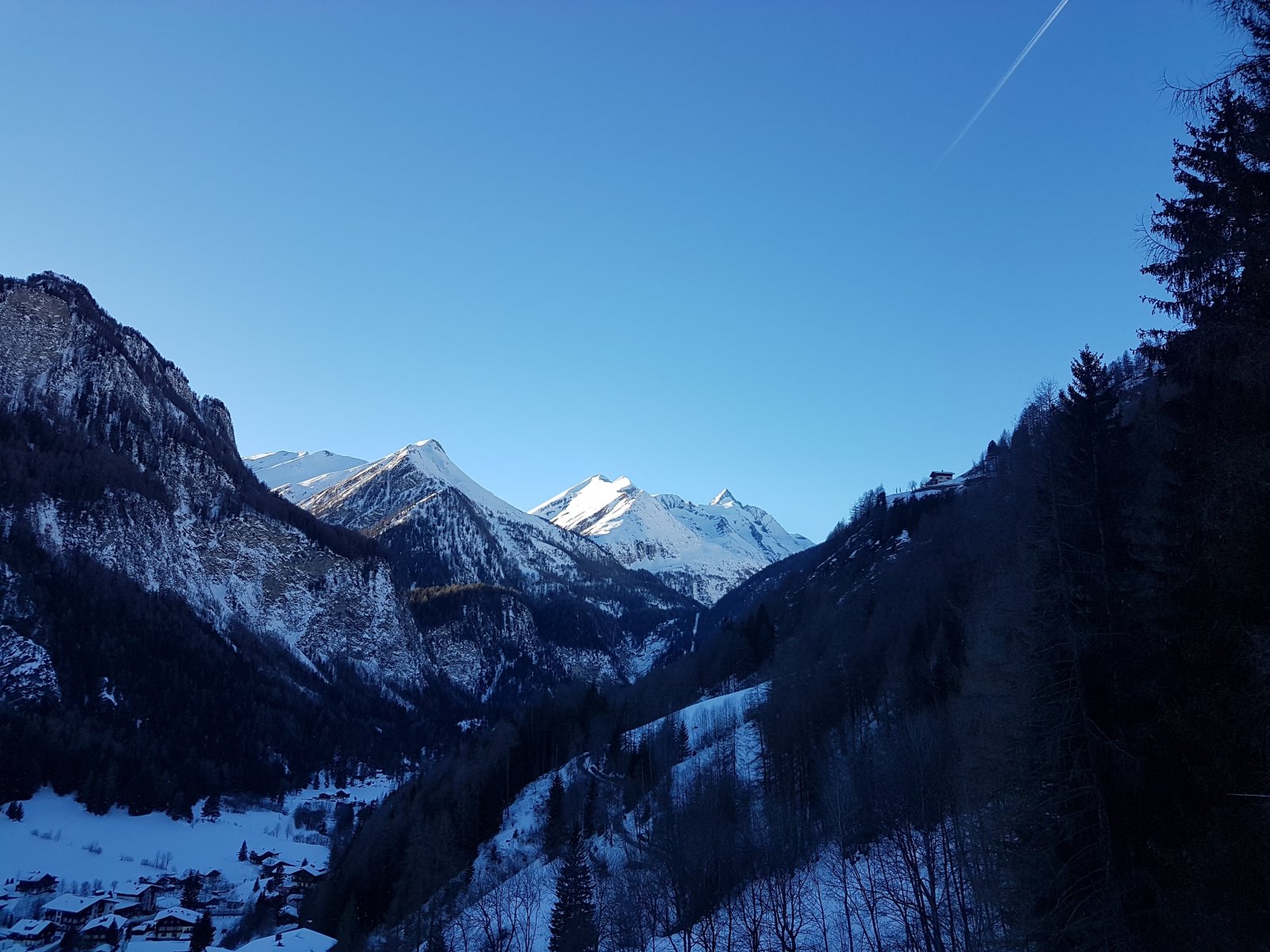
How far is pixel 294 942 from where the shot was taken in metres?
70.1

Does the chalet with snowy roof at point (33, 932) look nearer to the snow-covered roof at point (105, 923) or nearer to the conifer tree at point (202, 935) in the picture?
the snow-covered roof at point (105, 923)

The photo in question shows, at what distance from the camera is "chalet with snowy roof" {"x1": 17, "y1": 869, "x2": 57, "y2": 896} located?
322 ft

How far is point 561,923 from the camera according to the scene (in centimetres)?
5047

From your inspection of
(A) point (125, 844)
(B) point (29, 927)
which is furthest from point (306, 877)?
(A) point (125, 844)

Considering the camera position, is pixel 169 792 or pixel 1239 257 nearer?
pixel 1239 257

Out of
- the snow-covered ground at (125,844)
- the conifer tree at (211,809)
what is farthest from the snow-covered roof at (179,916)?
the conifer tree at (211,809)

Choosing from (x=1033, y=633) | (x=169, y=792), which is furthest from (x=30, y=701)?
(x=1033, y=633)

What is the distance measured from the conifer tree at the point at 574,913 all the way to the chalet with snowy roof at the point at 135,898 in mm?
73440

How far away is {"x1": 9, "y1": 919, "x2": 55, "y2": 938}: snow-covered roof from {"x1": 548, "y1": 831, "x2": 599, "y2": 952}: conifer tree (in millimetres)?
66625

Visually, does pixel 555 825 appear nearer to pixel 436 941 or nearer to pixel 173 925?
pixel 436 941

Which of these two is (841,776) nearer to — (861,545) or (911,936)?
(911,936)

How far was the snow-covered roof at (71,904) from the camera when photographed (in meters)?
86.1

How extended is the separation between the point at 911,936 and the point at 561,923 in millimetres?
27782

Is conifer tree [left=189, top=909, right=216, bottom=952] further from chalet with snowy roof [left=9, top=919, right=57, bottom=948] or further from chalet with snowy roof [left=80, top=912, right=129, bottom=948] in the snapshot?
chalet with snowy roof [left=9, top=919, right=57, bottom=948]
